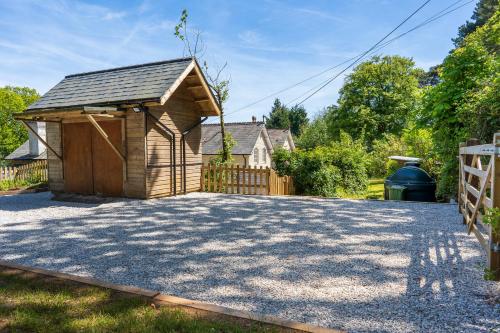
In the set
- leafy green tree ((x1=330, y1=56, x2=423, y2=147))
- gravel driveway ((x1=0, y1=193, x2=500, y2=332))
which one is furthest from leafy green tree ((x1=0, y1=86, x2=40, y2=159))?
gravel driveway ((x1=0, y1=193, x2=500, y2=332))

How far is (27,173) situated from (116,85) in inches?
351

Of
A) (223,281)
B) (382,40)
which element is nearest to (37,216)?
(223,281)

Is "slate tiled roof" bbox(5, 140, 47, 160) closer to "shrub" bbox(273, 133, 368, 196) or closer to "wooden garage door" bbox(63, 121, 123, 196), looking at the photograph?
"wooden garage door" bbox(63, 121, 123, 196)

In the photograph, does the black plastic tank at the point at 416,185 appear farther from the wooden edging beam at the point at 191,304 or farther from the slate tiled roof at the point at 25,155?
the slate tiled roof at the point at 25,155

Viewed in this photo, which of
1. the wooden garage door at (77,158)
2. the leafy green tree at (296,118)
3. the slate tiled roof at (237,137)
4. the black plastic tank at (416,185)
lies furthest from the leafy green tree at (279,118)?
the wooden garage door at (77,158)

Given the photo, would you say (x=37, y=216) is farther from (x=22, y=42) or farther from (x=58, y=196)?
(x=22, y=42)

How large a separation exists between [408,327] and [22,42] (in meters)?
18.5

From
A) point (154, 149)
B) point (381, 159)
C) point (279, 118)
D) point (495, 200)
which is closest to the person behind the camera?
point (495, 200)

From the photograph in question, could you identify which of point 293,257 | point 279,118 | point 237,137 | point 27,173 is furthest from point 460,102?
point 279,118

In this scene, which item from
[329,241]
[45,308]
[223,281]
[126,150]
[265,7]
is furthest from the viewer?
[265,7]

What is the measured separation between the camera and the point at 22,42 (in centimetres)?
1512

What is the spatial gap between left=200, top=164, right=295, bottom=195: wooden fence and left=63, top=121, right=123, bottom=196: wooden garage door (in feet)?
10.8

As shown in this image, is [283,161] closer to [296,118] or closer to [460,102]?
[460,102]

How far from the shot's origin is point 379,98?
40.6 meters
